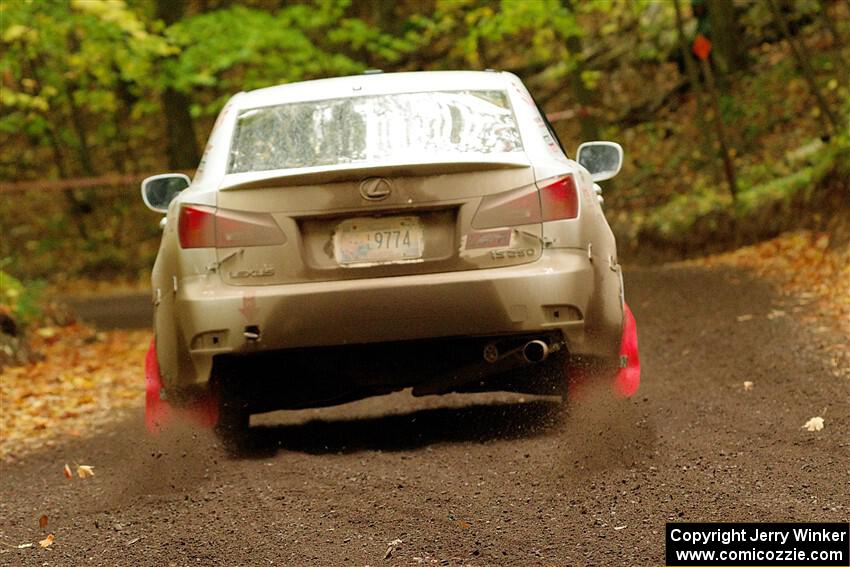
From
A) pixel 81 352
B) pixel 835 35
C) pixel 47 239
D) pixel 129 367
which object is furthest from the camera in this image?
pixel 47 239

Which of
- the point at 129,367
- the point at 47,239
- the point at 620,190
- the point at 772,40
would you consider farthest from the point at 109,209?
the point at 129,367

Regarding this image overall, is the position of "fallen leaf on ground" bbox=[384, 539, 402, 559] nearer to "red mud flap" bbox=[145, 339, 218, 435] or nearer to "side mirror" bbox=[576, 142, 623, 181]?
"red mud flap" bbox=[145, 339, 218, 435]

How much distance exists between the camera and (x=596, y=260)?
19.2ft

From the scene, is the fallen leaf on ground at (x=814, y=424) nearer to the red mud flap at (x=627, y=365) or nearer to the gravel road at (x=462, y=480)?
the gravel road at (x=462, y=480)

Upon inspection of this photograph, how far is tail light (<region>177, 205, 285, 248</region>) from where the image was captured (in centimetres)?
570

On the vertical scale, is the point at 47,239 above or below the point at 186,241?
below

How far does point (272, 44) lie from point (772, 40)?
318 inches

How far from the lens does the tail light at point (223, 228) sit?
5.70 metres

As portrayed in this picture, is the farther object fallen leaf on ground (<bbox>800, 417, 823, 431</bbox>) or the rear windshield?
fallen leaf on ground (<bbox>800, 417, 823, 431</bbox>)

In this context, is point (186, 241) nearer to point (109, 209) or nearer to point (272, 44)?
point (272, 44)

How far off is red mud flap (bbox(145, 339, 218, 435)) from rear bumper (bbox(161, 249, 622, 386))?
55 centimetres

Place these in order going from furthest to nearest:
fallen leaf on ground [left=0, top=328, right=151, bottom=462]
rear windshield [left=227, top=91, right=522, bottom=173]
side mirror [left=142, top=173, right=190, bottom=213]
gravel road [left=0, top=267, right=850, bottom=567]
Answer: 1. fallen leaf on ground [left=0, top=328, right=151, bottom=462]
2. side mirror [left=142, top=173, right=190, bottom=213]
3. rear windshield [left=227, top=91, right=522, bottom=173]
4. gravel road [left=0, top=267, right=850, bottom=567]

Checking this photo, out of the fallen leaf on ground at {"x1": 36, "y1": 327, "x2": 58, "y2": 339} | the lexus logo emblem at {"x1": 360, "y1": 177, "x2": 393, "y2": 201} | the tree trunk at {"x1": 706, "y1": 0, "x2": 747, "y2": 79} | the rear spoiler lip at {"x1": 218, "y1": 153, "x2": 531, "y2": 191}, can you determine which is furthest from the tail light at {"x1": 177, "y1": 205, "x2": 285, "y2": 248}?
the tree trunk at {"x1": 706, "y1": 0, "x2": 747, "y2": 79}

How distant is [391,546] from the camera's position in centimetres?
454
